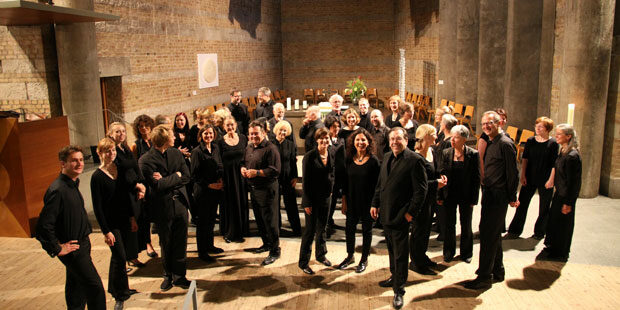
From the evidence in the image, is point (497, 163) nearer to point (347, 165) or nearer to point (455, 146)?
point (455, 146)

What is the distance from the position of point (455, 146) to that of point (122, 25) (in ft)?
26.7

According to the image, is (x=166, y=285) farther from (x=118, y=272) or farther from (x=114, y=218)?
(x=114, y=218)

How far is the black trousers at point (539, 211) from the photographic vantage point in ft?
19.6

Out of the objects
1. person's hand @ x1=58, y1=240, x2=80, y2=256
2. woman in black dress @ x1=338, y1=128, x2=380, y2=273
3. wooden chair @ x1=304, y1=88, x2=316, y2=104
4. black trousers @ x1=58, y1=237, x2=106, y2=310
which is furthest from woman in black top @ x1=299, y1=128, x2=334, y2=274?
wooden chair @ x1=304, y1=88, x2=316, y2=104

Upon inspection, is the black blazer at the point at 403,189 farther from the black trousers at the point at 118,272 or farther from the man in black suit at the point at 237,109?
the man in black suit at the point at 237,109

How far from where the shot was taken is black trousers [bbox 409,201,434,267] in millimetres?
4906

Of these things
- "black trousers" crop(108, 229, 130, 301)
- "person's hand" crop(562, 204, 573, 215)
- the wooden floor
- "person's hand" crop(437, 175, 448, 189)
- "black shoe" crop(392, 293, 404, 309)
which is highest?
"person's hand" crop(437, 175, 448, 189)

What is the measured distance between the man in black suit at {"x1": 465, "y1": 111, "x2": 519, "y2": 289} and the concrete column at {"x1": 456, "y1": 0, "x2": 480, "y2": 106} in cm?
919

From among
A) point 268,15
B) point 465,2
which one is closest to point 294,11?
point 268,15

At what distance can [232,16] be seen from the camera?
16.3 metres

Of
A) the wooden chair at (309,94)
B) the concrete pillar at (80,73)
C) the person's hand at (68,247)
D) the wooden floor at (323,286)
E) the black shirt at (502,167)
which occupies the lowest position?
the wooden floor at (323,286)

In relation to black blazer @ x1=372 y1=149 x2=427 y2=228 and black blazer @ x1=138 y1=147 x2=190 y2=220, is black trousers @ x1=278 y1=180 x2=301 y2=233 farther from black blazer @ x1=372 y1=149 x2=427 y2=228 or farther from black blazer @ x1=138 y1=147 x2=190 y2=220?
black blazer @ x1=372 y1=149 x2=427 y2=228

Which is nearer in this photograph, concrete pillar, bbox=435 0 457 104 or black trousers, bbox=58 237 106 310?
black trousers, bbox=58 237 106 310

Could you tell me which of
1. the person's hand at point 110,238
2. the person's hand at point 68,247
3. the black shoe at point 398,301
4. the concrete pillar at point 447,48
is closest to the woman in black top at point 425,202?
the black shoe at point 398,301
